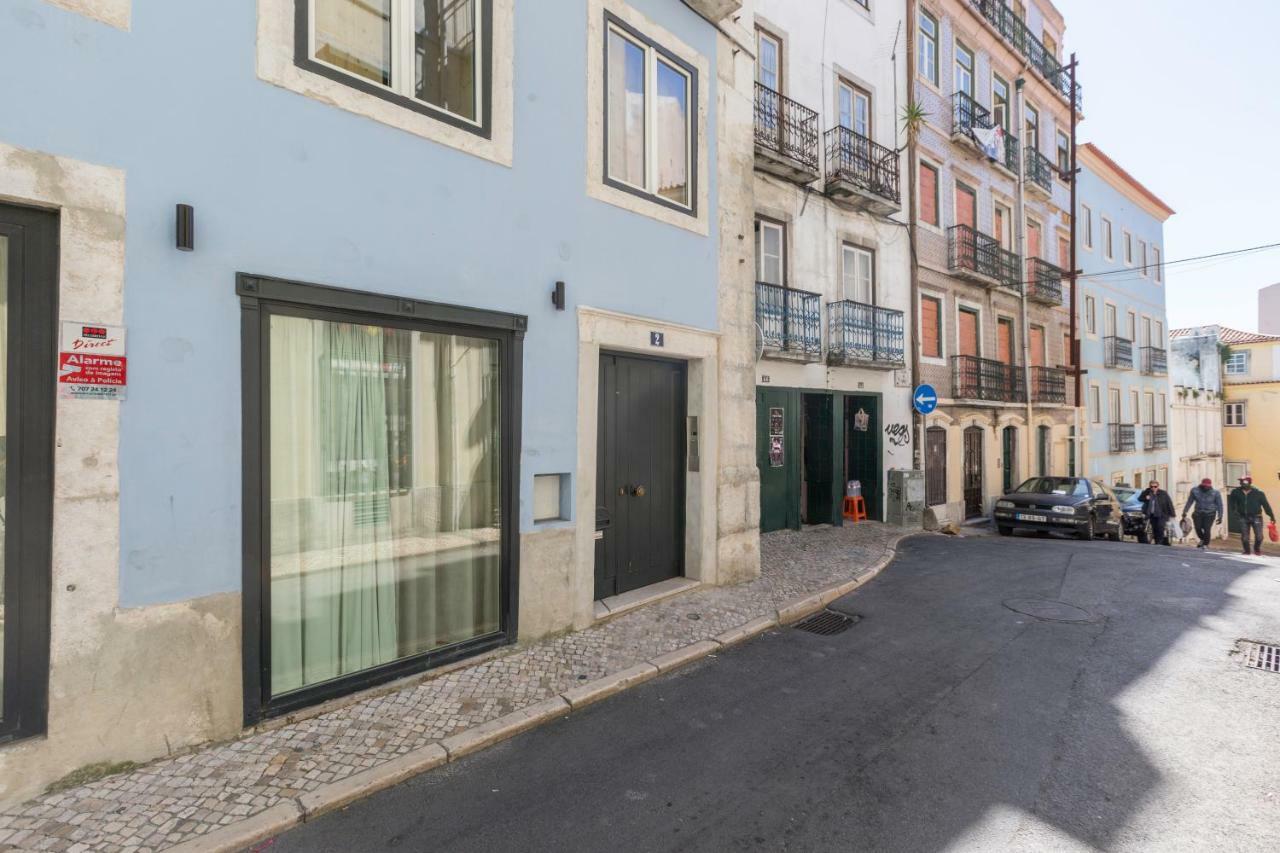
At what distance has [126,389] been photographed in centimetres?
330

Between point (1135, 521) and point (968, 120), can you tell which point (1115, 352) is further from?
point (968, 120)

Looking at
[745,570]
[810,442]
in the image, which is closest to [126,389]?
[745,570]

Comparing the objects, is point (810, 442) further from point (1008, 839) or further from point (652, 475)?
point (1008, 839)

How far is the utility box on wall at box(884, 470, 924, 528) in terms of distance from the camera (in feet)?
42.4

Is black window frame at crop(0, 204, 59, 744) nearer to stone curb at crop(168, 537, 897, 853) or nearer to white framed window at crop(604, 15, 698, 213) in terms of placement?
stone curb at crop(168, 537, 897, 853)

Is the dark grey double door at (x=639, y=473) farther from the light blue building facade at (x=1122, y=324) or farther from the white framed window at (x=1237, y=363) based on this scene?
the white framed window at (x=1237, y=363)

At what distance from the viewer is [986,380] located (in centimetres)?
1623

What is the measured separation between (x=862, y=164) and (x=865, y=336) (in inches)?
150

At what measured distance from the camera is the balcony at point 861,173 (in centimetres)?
1221

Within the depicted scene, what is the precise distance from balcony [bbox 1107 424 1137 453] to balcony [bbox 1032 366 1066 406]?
17.0 feet

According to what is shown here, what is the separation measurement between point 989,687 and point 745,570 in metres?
3.16

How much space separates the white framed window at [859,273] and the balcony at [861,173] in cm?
96

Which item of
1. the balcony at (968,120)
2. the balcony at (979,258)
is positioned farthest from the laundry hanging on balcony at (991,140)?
the balcony at (979,258)

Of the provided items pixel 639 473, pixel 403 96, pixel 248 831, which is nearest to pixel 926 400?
pixel 639 473
